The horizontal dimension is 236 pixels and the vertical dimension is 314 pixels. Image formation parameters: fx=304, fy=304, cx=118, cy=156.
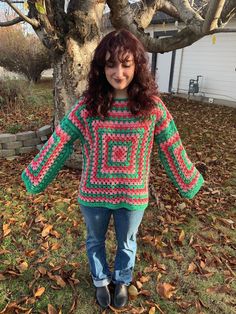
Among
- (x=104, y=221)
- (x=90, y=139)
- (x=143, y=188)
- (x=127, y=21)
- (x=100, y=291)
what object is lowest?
(x=100, y=291)

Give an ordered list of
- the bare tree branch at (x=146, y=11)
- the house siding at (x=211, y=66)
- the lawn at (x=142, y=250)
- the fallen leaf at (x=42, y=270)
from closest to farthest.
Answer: the lawn at (x=142, y=250), the fallen leaf at (x=42, y=270), the bare tree branch at (x=146, y=11), the house siding at (x=211, y=66)

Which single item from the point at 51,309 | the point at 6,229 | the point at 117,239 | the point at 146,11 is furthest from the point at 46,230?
the point at 146,11

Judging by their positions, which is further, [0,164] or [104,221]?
[0,164]

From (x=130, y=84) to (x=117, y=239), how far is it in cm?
112

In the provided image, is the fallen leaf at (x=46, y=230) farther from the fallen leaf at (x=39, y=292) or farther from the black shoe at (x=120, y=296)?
the black shoe at (x=120, y=296)

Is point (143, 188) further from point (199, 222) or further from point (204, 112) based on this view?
point (204, 112)

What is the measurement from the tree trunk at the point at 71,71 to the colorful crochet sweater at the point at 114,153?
2.20m

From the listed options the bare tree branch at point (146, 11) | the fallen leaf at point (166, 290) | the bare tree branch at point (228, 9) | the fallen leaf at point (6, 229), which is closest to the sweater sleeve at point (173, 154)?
the fallen leaf at point (166, 290)

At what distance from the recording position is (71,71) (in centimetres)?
396

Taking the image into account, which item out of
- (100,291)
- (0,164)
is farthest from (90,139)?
(0,164)

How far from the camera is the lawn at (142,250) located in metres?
2.41

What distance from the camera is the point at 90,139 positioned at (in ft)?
6.22

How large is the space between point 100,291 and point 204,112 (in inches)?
296

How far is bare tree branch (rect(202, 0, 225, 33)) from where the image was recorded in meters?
3.04
